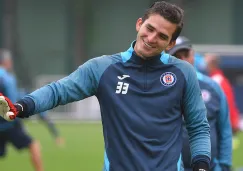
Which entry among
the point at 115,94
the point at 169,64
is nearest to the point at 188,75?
the point at 169,64

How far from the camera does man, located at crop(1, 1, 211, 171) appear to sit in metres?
4.55

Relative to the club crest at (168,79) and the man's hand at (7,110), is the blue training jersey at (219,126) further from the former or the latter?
the man's hand at (7,110)

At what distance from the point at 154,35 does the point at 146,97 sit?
1.23 ft

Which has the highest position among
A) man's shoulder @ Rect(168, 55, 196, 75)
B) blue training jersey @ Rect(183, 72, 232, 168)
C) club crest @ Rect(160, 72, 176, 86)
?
man's shoulder @ Rect(168, 55, 196, 75)

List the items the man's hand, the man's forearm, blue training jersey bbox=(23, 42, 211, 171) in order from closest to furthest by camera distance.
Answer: the man's hand < the man's forearm < blue training jersey bbox=(23, 42, 211, 171)

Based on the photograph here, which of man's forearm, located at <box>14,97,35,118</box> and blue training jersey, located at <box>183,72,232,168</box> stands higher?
man's forearm, located at <box>14,97,35,118</box>

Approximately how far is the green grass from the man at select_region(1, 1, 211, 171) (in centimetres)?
838

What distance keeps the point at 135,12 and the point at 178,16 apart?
109ft

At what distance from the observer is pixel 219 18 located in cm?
3775

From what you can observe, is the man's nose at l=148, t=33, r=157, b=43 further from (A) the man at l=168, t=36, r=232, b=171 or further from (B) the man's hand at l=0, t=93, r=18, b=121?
(A) the man at l=168, t=36, r=232, b=171

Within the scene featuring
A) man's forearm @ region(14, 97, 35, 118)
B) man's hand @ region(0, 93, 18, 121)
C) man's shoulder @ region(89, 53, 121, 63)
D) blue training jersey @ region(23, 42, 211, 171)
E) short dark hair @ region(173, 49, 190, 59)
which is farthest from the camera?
short dark hair @ region(173, 49, 190, 59)

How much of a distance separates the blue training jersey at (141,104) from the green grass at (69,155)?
8.37 m

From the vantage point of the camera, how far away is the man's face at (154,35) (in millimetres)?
4570

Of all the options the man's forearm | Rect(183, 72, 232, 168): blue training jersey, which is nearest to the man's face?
the man's forearm
